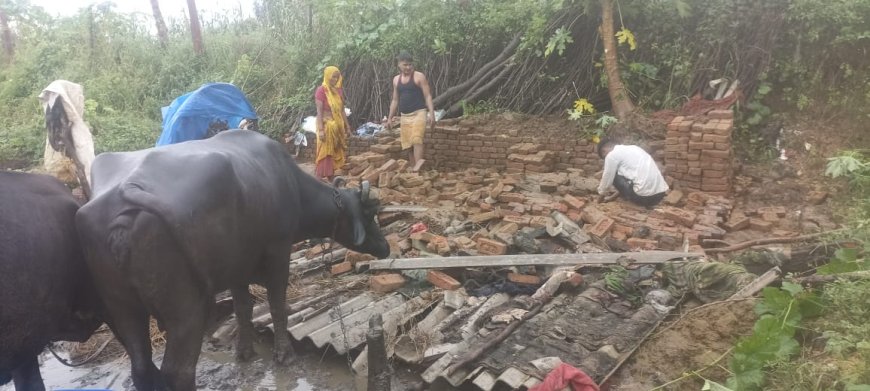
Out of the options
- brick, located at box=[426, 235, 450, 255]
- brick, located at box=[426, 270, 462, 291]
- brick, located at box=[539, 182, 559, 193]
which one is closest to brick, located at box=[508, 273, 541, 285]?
brick, located at box=[426, 270, 462, 291]

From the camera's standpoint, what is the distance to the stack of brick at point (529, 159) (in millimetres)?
8641

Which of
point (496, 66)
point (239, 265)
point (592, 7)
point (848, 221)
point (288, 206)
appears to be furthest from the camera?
point (496, 66)

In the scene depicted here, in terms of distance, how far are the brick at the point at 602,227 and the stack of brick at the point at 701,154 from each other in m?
1.90

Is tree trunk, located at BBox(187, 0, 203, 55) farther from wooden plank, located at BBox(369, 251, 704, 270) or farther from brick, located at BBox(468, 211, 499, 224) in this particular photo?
wooden plank, located at BBox(369, 251, 704, 270)

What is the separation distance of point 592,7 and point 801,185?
3.85m

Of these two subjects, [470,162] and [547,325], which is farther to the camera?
[470,162]

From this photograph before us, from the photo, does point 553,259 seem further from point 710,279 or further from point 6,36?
point 6,36

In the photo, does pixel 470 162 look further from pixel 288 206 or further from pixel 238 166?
pixel 238 166

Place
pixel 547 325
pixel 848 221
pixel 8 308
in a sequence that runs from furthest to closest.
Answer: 1. pixel 848 221
2. pixel 547 325
3. pixel 8 308

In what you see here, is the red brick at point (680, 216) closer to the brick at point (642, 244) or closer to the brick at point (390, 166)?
the brick at point (642, 244)

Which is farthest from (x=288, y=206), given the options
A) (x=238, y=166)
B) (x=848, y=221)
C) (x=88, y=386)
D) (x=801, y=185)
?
(x=801, y=185)

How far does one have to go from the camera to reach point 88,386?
4492 mm

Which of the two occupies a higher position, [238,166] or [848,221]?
[238,166]

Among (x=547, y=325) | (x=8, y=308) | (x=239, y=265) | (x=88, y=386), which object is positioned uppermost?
(x=8, y=308)
